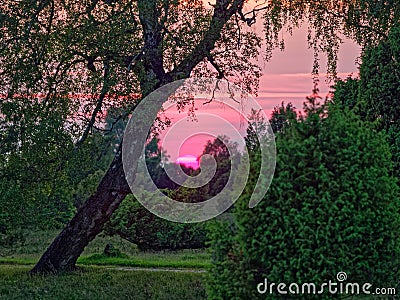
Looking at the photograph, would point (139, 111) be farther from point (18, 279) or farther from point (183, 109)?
point (18, 279)

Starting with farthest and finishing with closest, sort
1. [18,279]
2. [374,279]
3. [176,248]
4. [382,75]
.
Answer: [176,248]
[18,279]
[382,75]
[374,279]

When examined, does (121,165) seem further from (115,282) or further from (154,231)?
(154,231)

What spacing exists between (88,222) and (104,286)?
5.71 ft

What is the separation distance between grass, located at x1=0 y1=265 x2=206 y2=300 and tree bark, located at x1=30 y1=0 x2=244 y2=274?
1.65 ft

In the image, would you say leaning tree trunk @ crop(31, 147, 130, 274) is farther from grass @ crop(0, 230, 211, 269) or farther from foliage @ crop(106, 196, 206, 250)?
foliage @ crop(106, 196, 206, 250)

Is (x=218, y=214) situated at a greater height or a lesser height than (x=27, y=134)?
lesser

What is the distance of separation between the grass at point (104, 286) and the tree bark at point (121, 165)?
0.50 metres

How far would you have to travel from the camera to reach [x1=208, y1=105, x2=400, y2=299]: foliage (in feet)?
23.9

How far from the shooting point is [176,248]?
76.9ft

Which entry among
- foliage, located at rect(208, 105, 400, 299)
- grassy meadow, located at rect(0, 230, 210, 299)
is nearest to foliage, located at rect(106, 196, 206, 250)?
grassy meadow, located at rect(0, 230, 210, 299)

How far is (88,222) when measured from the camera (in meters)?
14.2

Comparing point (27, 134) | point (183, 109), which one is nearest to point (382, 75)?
point (183, 109)

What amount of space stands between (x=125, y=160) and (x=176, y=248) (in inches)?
413

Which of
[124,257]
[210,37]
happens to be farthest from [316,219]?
[124,257]
